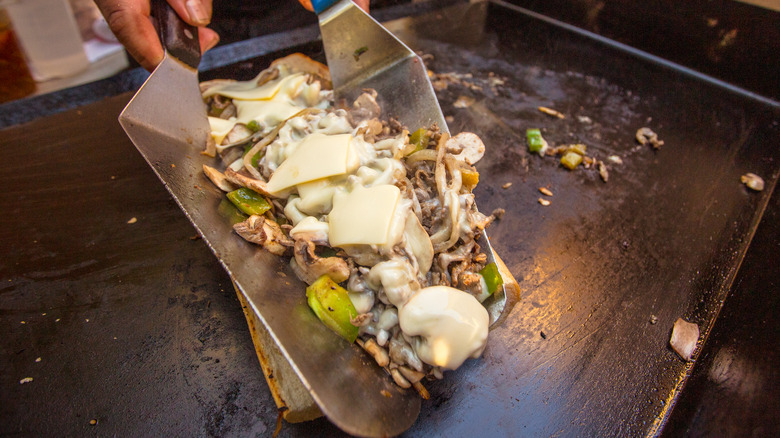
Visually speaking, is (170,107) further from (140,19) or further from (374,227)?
(374,227)

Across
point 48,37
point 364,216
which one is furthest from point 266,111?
point 48,37

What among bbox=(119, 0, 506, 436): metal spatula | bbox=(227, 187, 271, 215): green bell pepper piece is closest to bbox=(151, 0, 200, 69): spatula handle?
bbox=(119, 0, 506, 436): metal spatula

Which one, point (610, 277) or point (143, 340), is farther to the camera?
point (610, 277)

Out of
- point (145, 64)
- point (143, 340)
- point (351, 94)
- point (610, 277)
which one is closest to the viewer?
point (143, 340)

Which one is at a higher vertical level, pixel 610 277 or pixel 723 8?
pixel 723 8

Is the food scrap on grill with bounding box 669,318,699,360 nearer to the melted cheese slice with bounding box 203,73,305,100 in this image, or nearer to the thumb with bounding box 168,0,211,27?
the melted cheese slice with bounding box 203,73,305,100

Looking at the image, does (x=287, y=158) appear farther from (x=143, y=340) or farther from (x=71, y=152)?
(x=71, y=152)

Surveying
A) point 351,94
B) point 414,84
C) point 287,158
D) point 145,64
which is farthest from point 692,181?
point 145,64
